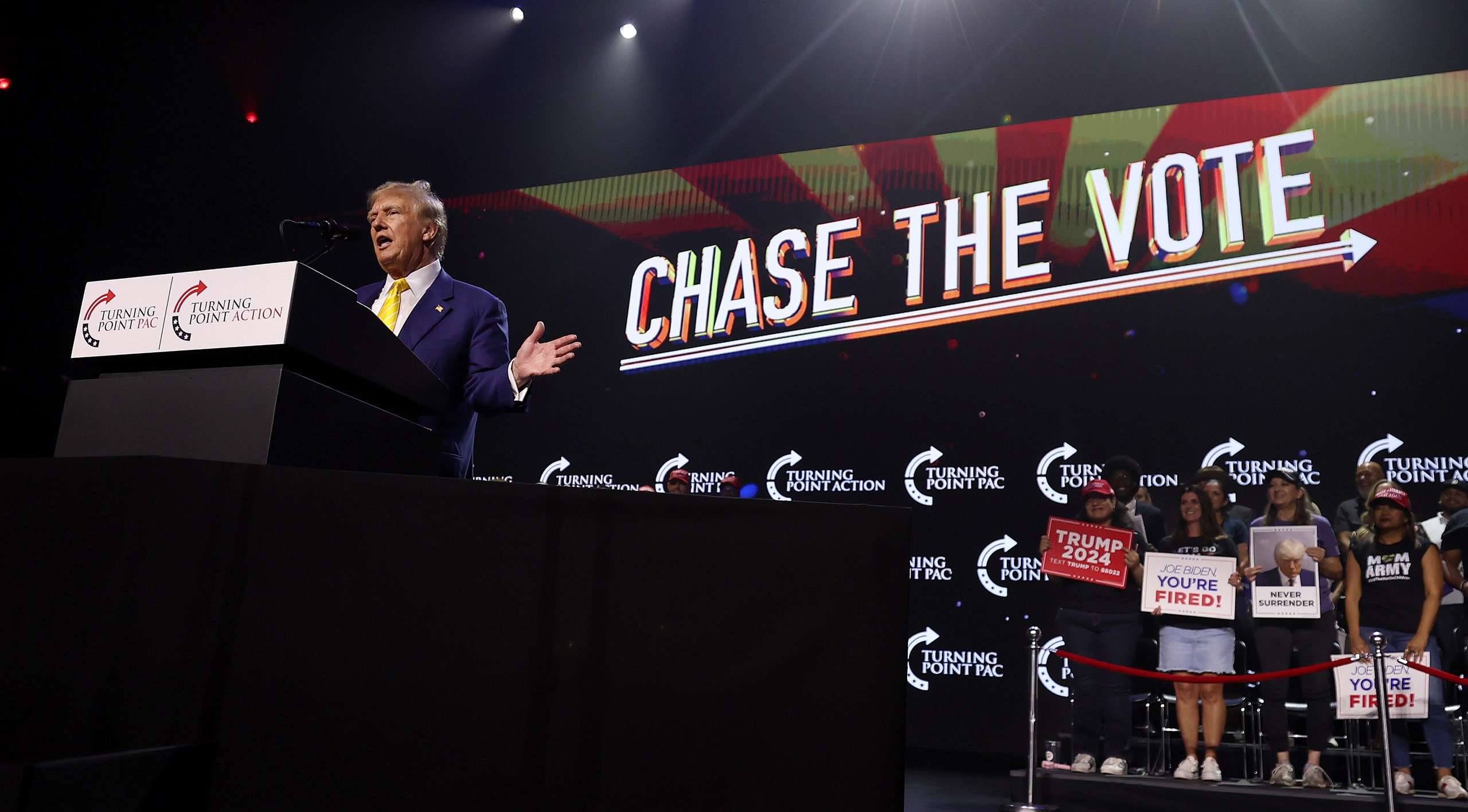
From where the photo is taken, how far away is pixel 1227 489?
5.73 meters

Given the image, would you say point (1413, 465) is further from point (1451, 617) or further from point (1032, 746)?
point (1032, 746)

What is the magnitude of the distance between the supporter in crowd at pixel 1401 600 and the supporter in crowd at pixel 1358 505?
0.19 meters

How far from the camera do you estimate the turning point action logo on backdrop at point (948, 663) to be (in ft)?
19.8

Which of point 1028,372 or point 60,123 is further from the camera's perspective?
point 60,123

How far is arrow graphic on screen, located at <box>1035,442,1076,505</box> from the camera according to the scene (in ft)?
20.0

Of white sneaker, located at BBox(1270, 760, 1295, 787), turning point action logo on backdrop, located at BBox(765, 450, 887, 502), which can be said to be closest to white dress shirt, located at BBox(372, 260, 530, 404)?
turning point action logo on backdrop, located at BBox(765, 450, 887, 502)

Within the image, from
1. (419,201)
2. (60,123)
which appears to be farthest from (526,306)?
(419,201)

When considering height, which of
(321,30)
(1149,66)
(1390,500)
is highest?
(321,30)

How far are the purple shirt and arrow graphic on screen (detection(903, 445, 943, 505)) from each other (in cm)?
191

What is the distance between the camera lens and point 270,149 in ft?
25.3

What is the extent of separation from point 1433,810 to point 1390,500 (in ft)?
5.02

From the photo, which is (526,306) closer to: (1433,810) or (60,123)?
(60,123)

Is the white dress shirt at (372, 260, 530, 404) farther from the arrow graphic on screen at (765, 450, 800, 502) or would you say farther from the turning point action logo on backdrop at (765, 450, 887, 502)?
the arrow graphic on screen at (765, 450, 800, 502)

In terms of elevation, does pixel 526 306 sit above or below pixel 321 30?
below
